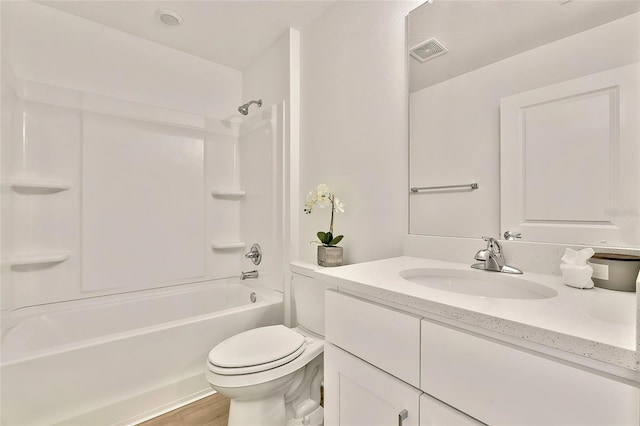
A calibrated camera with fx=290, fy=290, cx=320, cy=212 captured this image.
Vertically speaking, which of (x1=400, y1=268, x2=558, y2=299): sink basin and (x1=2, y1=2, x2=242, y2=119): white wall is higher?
(x1=2, y1=2, x2=242, y2=119): white wall

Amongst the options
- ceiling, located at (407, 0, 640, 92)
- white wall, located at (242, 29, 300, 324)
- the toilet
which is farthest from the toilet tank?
ceiling, located at (407, 0, 640, 92)

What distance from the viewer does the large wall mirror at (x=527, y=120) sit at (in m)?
0.83

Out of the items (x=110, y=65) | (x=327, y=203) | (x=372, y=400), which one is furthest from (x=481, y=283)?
(x=110, y=65)

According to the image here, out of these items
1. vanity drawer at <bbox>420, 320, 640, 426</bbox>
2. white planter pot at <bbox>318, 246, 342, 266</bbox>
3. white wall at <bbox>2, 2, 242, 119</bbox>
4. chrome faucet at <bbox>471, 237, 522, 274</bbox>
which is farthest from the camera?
white wall at <bbox>2, 2, 242, 119</bbox>

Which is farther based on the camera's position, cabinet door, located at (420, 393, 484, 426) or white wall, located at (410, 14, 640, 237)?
white wall, located at (410, 14, 640, 237)

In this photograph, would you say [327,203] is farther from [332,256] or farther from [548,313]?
[548,313]

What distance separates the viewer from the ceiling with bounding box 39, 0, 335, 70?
1.82m

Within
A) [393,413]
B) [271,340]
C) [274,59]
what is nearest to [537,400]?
[393,413]

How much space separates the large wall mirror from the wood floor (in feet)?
4.71

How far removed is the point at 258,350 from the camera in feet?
4.64

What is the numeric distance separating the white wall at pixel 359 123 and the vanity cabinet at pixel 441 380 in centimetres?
61

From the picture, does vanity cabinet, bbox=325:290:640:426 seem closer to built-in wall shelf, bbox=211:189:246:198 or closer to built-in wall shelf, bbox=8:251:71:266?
built-in wall shelf, bbox=211:189:246:198

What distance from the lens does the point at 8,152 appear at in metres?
1.63

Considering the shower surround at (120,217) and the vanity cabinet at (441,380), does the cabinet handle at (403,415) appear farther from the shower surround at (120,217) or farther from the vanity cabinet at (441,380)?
the shower surround at (120,217)
